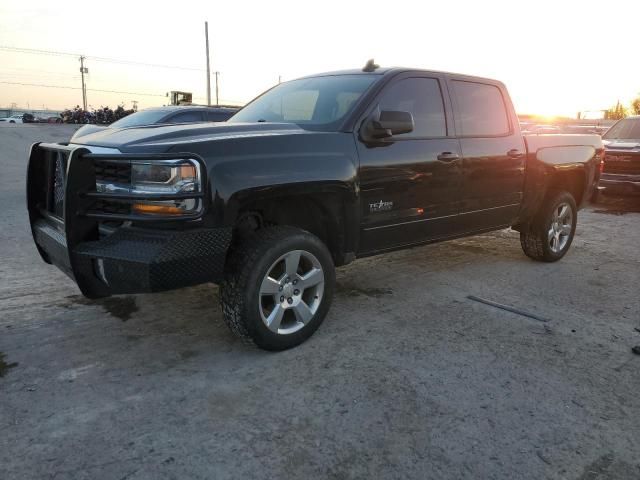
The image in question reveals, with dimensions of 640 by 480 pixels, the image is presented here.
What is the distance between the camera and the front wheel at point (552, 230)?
217 inches

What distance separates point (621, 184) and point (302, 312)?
8.87 meters

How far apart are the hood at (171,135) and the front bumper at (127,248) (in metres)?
0.26

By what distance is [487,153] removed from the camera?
4.67 meters

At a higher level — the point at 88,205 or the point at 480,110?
the point at 480,110

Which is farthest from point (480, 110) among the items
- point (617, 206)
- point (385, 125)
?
point (617, 206)

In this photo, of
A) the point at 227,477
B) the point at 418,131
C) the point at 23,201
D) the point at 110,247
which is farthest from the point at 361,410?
the point at 23,201

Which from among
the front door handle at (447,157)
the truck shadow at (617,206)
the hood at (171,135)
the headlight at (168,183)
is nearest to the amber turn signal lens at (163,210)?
the headlight at (168,183)

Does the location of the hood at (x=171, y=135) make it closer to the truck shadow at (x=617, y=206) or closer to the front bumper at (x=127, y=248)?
the front bumper at (x=127, y=248)

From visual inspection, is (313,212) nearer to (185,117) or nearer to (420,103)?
(420,103)

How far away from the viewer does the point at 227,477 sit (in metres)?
2.18

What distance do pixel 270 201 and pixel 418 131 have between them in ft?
4.91

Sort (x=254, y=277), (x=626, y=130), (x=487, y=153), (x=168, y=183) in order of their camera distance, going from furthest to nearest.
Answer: (x=626, y=130) → (x=487, y=153) → (x=254, y=277) → (x=168, y=183)

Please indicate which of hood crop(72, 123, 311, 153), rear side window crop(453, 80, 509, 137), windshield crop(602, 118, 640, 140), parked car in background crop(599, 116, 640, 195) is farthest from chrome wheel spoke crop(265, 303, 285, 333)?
windshield crop(602, 118, 640, 140)

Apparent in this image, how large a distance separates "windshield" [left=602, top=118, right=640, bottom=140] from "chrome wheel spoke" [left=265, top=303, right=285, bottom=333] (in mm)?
10357
